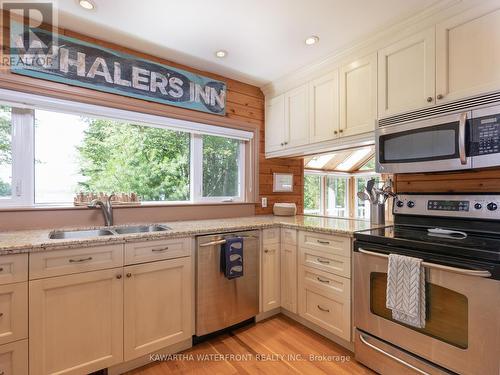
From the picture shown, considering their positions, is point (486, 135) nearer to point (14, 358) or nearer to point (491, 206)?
point (491, 206)

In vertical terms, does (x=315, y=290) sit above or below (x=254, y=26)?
below

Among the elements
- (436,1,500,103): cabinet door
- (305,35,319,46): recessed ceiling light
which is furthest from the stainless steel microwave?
(305,35,319,46): recessed ceiling light

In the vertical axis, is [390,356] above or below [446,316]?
below

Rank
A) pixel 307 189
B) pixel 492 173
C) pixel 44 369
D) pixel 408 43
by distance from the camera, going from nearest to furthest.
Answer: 1. pixel 44 369
2. pixel 492 173
3. pixel 408 43
4. pixel 307 189

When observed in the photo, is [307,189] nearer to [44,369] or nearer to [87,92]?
[87,92]

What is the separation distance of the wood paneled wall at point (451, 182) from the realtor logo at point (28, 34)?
2.80 meters

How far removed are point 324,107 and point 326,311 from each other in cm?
171

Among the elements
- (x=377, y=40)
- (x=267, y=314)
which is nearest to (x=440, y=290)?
Answer: (x=267, y=314)

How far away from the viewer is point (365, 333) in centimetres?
172

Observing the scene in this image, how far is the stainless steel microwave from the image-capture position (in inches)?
57.7

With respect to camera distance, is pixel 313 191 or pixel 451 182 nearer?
pixel 451 182

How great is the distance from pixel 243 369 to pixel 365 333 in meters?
0.83

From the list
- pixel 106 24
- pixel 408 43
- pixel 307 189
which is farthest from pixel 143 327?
pixel 307 189

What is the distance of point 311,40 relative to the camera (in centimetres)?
212
